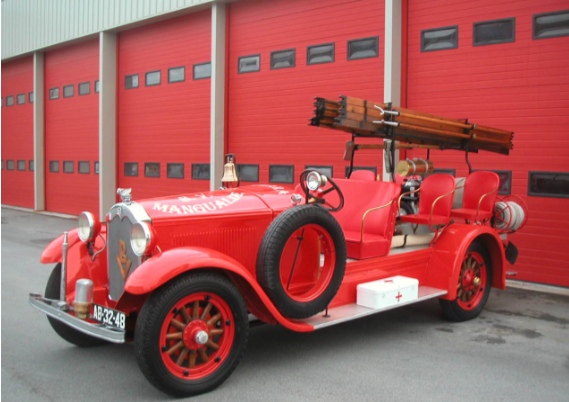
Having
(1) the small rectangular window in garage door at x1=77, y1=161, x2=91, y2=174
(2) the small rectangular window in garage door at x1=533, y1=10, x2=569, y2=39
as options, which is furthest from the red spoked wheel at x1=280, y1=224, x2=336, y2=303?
(1) the small rectangular window in garage door at x1=77, y1=161, x2=91, y2=174

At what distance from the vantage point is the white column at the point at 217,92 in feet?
37.8

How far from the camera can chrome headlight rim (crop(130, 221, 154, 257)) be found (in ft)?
12.2

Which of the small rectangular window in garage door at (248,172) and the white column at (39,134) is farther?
the white column at (39,134)

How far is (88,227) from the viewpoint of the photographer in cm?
441

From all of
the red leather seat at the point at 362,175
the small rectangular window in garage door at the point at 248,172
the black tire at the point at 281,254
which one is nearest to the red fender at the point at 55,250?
the black tire at the point at 281,254

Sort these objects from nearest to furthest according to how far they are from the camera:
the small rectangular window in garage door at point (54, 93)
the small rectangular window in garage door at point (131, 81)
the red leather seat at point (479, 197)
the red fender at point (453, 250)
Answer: the red fender at point (453, 250) < the red leather seat at point (479, 197) < the small rectangular window in garage door at point (131, 81) < the small rectangular window in garage door at point (54, 93)

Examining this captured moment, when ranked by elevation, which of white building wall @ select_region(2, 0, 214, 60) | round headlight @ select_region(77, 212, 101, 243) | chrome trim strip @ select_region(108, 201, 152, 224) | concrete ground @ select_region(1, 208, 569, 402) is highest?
white building wall @ select_region(2, 0, 214, 60)

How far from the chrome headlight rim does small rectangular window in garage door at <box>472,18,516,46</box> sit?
6.19 metres

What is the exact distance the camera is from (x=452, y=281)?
5324mm

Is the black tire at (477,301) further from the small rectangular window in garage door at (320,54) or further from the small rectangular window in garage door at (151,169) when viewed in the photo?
the small rectangular window in garage door at (151,169)

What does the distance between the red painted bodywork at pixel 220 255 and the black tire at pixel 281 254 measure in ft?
0.25

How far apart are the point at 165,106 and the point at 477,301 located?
9578 millimetres

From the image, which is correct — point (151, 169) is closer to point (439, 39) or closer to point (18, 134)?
point (439, 39)

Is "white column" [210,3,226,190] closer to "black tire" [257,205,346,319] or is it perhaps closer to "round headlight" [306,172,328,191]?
"round headlight" [306,172,328,191]
